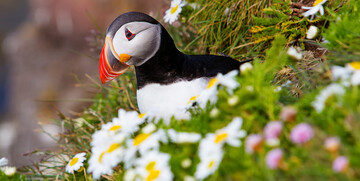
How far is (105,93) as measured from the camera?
3.37 meters

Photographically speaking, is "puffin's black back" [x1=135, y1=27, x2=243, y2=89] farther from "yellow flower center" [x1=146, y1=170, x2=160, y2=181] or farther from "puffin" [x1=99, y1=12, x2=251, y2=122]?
"yellow flower center" [x1=146, y1=170, x2=160, y2=181]

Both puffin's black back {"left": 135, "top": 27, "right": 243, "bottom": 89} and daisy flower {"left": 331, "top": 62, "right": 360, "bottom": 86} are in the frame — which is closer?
daisy flower {"left": 331, "top": 62, "right": 360, "bottom": 86}

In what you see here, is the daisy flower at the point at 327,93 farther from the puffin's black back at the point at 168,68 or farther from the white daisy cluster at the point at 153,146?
the puffin's black back at the point at 168,68

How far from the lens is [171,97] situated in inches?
78.5

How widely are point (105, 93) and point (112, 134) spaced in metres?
1.82

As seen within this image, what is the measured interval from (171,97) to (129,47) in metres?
0.33

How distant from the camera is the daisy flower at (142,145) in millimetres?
1391

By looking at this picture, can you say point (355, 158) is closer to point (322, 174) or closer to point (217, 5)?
point (322, 174)

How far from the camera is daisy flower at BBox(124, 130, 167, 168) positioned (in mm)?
1391

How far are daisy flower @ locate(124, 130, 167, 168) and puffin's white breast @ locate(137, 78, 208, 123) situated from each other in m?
0.48

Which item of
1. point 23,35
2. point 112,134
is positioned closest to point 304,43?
point 112,134

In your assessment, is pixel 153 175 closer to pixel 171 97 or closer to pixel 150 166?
pixel 150 166

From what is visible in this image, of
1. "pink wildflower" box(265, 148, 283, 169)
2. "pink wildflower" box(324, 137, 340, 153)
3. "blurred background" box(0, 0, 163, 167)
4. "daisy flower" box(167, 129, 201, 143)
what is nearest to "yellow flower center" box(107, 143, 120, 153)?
"daisy flower" box(167, 129, 201, 143)

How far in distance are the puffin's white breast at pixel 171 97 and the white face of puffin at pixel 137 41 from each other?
0.17 m
